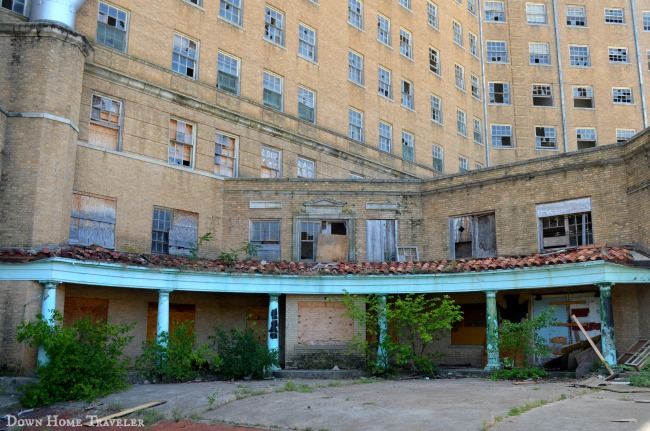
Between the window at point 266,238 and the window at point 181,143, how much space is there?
3.66 meters

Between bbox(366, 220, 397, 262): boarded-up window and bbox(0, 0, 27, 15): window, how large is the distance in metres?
14.9

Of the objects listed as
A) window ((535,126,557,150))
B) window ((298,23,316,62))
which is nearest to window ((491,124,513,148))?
window ((535,126,557,150))

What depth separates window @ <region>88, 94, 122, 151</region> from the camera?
23109 mm

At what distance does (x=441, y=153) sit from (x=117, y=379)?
2611cm

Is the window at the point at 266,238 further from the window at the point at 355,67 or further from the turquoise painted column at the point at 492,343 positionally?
the window at the point at 355,67

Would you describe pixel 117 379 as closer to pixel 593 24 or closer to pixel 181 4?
pixel 181 4

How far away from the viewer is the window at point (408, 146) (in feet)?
118

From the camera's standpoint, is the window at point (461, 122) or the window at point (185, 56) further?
the window at point (461, 122)

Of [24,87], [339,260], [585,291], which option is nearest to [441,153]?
[339,260]

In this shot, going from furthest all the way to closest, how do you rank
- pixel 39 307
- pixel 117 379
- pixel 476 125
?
pixel 476 125
pixel 39 307
pixel 117 379

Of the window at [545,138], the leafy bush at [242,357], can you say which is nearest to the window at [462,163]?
the window at [545,138]

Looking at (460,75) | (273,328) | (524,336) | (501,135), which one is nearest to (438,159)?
(460,75)

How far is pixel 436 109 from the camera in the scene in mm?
38781

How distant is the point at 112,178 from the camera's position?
76.3 ft
